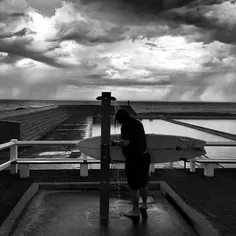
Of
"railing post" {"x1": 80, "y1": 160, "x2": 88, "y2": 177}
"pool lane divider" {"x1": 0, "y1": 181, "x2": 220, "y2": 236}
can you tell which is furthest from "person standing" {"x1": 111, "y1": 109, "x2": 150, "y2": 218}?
"railing post" {"x1": 80, "y1": 160, "x2": 88, "y2": 177}

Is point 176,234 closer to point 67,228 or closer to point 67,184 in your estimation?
point 67,228

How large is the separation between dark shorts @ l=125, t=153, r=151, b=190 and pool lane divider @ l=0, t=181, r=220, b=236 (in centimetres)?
93

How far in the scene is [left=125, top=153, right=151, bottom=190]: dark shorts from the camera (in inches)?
171

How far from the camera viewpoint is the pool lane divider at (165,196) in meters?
3.94

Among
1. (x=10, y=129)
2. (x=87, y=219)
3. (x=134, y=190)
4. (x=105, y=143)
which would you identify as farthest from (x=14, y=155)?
(x=10, y=129)

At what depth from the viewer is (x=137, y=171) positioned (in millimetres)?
4363

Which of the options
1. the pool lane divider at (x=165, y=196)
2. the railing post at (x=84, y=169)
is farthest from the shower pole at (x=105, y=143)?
the railing post at (x=84, y=169)

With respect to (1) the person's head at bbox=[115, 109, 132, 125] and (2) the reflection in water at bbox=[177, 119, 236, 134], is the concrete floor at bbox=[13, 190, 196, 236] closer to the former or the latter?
(1) the person's head at bbox=[115, 109, 132, 125]

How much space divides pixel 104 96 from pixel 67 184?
2427 millimetres

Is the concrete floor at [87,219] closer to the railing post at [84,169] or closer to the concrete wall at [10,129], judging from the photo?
the railing post at [84,169]

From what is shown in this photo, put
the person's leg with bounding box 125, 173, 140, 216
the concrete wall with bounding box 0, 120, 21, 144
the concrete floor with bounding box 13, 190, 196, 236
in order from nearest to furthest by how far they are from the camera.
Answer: the concrete floor with bounding box 13, 190, 196, 236
the person's leg with bounding box 125, 173, 140, 216
the concrete wall with bounding box 0, 120, 21, 144

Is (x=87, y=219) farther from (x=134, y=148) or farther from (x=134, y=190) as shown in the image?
(x=134, y=148)

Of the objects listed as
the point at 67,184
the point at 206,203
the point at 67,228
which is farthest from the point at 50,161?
the point at 206,203

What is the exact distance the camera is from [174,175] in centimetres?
788
